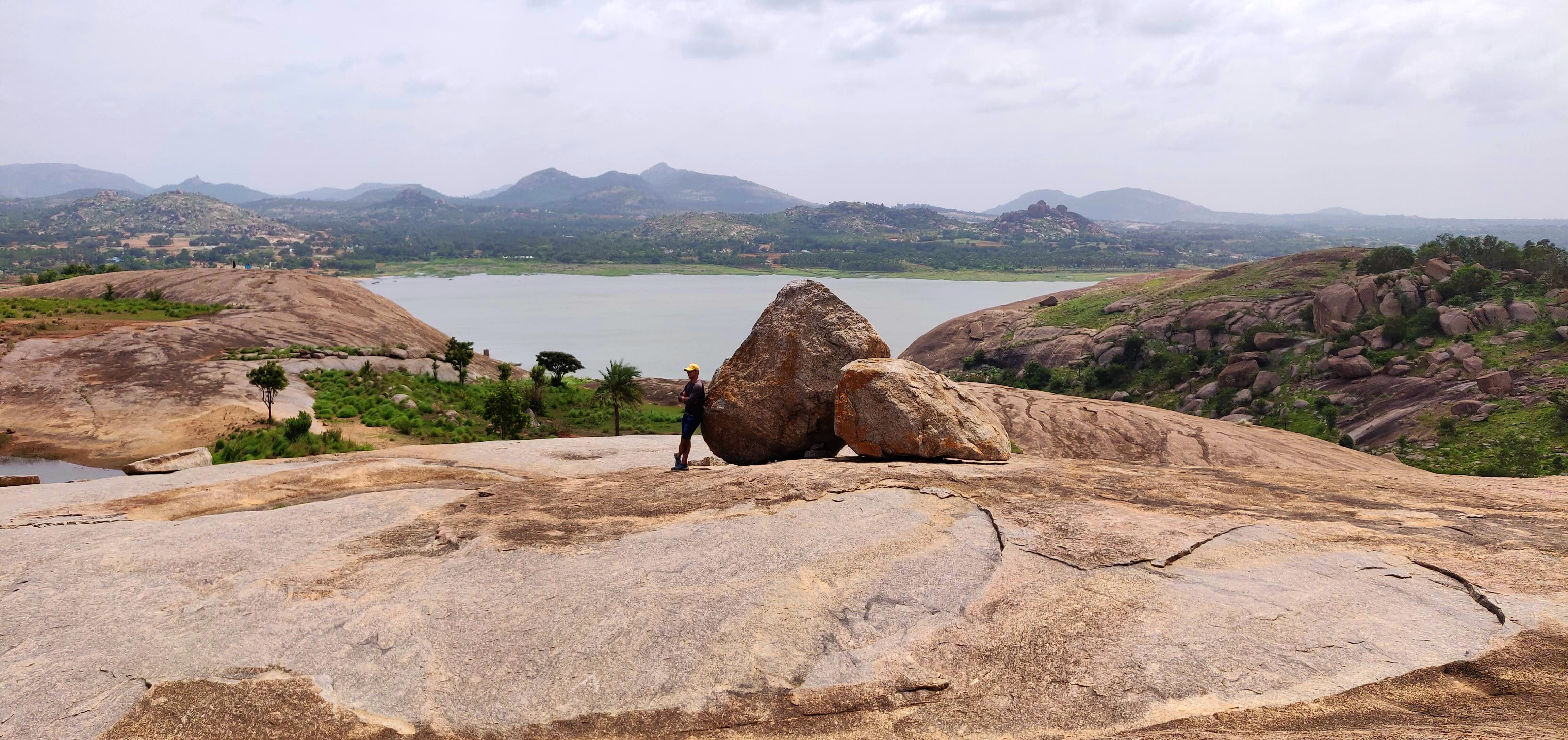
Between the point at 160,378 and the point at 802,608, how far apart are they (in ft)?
133

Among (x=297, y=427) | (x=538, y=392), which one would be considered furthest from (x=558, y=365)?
(x=297, y=427)

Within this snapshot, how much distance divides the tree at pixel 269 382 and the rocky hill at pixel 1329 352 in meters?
52.0

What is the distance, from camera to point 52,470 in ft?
89.7

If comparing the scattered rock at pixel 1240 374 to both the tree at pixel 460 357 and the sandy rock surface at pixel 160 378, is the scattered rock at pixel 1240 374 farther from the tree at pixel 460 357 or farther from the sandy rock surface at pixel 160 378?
the sandy rock surface at pixel 160 378

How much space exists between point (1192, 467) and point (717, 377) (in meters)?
9.31

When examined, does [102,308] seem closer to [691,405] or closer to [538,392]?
[538,392]

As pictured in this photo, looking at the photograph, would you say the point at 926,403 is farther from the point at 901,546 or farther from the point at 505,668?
the point at 505,668

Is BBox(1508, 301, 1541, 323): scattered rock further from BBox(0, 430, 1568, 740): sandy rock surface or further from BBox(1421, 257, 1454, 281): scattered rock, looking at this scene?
BBox(0, 430, 1568, 740): sandy rock surface

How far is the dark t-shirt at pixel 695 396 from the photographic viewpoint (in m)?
16.0

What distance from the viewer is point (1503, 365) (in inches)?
1822

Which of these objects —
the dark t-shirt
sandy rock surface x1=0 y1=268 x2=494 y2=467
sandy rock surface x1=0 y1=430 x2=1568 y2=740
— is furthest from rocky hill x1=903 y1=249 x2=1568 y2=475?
sandy rock surface x1=0 y1=268 x2=494 y2=467

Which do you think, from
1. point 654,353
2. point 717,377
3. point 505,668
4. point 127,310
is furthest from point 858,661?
point 654,353

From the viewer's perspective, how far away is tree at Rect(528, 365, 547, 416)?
45.0 m

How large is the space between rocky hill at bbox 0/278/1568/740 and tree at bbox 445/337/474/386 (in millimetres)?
37953
